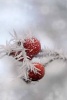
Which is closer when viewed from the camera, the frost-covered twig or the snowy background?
the frost-covered twig

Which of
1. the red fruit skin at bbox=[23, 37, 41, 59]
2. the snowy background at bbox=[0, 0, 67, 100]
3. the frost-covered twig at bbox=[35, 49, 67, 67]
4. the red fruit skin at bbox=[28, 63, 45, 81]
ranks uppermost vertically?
the red fruit skin at bbox=[23, 37, 41, 59]

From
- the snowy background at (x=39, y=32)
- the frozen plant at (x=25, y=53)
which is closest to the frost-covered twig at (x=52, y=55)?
the frozen plant at (x=25, y=53)

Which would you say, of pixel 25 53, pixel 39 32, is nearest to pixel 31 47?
pixel 25 53

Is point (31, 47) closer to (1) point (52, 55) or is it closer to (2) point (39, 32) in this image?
(1) point (52, 55)

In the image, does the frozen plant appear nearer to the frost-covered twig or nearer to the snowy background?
the frost-covered twig

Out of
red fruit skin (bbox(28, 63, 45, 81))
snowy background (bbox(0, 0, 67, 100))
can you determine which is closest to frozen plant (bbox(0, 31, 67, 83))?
red fruit skin (bbox(28, 63, 45, 81))

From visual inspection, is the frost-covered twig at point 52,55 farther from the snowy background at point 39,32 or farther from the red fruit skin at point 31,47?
the snowy background at point 39,32

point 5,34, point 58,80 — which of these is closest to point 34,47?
point 58,80
